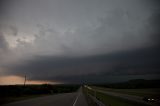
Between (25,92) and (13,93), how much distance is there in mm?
9301

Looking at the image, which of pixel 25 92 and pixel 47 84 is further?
pixel 47 84

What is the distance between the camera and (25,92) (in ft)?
266

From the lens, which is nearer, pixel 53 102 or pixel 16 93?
pixel 53 102

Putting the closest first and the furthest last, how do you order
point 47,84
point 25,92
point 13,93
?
point 13,93
point 25,92
point 47,84

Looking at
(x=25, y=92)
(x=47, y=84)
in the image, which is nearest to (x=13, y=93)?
(x=25, y=92)

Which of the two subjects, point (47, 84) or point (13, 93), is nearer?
point (13, 93)

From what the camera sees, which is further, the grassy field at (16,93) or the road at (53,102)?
the grassy field at (16,93)

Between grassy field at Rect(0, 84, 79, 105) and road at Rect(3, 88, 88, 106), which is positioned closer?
road at Rect(3, 88, 88, 106)

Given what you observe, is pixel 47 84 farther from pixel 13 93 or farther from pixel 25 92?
pixel 13 93

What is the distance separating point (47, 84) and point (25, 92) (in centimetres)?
3681

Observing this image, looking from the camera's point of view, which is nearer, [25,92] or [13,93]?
[13,93]

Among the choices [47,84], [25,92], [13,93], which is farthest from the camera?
[47,84]

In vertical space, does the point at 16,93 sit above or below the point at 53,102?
above
